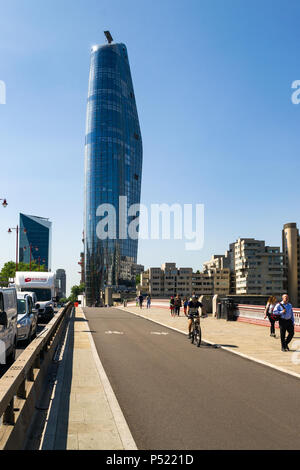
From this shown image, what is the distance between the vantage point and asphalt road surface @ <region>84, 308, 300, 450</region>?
5.94m

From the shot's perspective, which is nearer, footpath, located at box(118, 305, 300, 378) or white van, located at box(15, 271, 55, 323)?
footpath, located at box(118, 305, 300, 378)

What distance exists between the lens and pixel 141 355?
14219 millimetres

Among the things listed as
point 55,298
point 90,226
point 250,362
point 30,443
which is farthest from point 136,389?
point 90,226

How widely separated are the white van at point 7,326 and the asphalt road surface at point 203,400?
8.47ft

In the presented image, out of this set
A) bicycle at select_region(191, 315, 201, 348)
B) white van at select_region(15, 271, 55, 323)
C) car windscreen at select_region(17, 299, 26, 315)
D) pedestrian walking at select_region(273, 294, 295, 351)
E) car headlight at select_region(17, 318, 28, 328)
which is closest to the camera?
pedestrian walking at select_region(273, 294, 295, 351)

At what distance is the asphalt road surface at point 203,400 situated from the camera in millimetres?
5941

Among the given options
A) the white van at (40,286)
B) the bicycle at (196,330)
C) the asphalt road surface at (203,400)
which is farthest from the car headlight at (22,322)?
the white van at (40,286)

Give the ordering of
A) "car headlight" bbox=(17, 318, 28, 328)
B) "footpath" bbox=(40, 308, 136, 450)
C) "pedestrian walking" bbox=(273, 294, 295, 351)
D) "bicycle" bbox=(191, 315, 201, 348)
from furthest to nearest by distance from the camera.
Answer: "bicycle" bbox=(191, 315, 201, 348), "car headlight" bbox=(17, 318, 28, 328), "pedestrian walking" bbox=(273, 294, 295, 351), "footpath" bbox=(40, 308, 136, 450)

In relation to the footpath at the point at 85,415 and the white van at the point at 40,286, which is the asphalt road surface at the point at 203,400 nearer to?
the footpath at the point at 85,415

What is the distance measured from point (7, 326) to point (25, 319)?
5389mm

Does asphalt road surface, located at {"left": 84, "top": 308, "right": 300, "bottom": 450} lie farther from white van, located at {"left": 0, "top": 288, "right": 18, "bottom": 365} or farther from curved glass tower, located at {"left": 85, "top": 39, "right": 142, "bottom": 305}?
curved glass tower, located at {"left": 85, "top": 39, "right": 142, "bottom": 305}

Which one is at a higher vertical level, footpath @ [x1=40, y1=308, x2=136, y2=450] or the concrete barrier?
the concrete barrier

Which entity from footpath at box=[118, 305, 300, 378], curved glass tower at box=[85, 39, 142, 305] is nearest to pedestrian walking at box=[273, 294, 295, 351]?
footpath at box=[118, 305, 300, 378]

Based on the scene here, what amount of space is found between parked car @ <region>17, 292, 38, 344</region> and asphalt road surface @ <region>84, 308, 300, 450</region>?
11.2 ft
